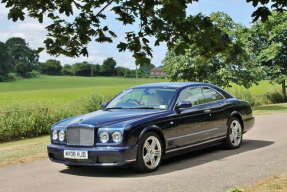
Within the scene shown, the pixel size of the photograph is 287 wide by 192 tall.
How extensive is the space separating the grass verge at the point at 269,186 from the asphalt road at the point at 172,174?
0.28 metres

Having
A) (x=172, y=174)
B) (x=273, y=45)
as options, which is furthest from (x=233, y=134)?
(x=273, y=45)

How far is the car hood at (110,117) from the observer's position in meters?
6.67

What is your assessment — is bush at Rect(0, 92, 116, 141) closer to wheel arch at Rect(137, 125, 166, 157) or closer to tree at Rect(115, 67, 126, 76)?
wheel arch at Rect(137, 125, 166, 157)

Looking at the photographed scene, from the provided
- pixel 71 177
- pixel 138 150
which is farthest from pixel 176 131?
pixel 71 177

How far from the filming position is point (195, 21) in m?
6.37

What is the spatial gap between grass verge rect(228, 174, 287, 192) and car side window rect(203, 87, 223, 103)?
3074 mm

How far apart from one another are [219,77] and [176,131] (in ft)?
54.3

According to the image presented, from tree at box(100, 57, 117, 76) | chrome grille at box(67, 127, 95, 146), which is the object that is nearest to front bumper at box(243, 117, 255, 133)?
chrome grille at box(67, 127, 95, 146)

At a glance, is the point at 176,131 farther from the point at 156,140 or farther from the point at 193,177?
the point at 193,177

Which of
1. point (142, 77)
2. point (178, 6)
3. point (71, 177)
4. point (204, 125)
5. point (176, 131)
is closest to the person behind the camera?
point (178, 6)

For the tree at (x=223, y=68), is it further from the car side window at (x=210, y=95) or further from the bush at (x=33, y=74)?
the bush at (x=33, y=74)

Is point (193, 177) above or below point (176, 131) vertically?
below

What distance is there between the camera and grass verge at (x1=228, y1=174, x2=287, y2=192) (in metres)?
5.28

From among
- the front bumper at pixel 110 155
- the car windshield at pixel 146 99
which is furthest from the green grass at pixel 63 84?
the front bumper at pixel 110 155
